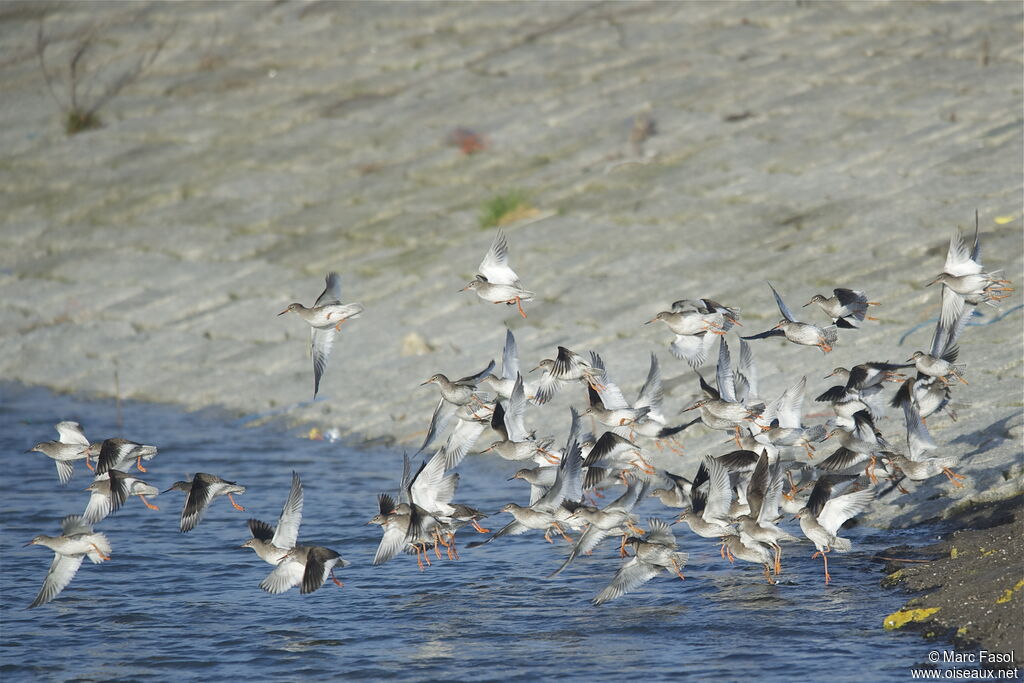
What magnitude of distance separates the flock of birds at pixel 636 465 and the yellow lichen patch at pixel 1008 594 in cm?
142

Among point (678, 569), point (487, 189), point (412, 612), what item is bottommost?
point (487, 189)

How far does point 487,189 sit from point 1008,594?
42.1 feet

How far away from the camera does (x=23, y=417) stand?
16625mm

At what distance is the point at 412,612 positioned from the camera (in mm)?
10523

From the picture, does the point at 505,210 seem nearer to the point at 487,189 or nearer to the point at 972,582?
the point at 487,189

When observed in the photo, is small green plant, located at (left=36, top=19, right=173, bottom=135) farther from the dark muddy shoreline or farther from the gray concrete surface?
the dark muddy shoreline

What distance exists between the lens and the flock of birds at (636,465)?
10297mm

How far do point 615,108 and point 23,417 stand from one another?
34.4 ft

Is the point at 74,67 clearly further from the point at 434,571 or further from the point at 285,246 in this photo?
the point at 434,571

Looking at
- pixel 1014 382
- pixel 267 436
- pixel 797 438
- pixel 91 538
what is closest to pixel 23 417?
pixel 267 436

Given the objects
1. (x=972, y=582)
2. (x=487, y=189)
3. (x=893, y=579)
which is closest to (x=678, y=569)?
(x=893, y=579)

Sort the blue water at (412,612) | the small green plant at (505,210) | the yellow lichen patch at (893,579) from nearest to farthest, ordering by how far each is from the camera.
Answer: the blue water at (412,612) → the yellow lichen patch at (893,579) → the small green plant at (505,210)

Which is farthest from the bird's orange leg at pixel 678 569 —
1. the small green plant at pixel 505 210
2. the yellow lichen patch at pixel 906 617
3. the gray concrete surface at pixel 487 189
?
the small green plant at pixel 505 210

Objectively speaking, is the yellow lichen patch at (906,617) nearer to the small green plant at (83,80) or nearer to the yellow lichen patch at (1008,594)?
the yellow lichen patch at (1008,594)
